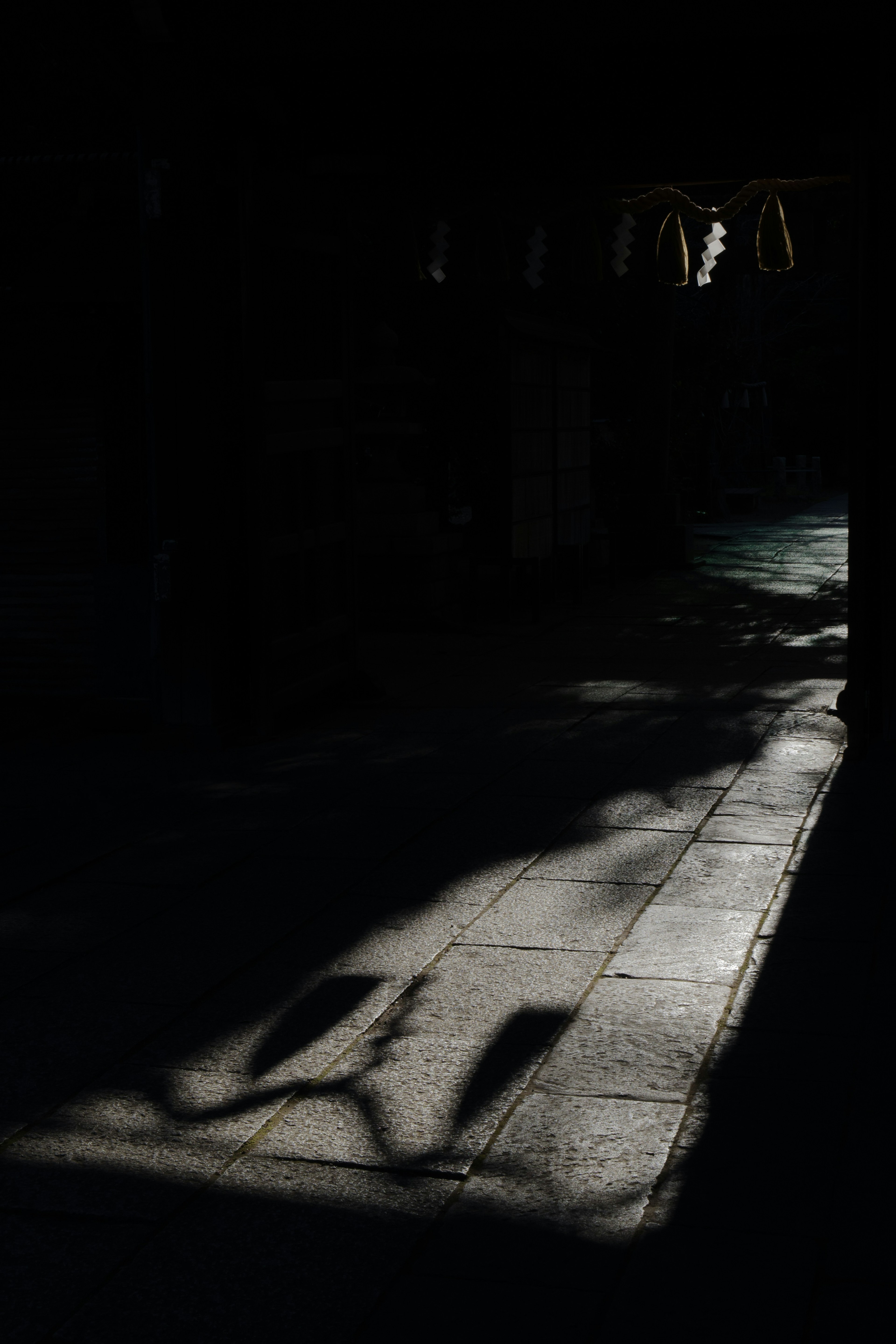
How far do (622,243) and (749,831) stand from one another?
4818 millimetres

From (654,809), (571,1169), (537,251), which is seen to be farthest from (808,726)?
(571,1169)

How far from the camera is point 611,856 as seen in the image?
6062mm

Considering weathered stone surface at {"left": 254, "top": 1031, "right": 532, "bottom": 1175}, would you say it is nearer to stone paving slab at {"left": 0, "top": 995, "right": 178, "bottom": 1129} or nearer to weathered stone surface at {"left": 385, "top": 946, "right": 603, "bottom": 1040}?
weathered stone surface at {"left": 385, "top": 946, "right": 603, "bottom": 1040}

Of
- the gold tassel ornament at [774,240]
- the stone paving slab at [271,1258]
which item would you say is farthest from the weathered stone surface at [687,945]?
the gold tassel ornament at [774,240]

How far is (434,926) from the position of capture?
5164mm

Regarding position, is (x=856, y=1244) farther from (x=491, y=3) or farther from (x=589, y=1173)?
(x=491, y=3)

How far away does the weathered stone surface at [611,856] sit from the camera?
19.0ft

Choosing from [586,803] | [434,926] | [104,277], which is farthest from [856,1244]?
[104,277]

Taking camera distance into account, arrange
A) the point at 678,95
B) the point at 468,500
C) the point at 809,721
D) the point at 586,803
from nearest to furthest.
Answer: the point at 586,803
the point at 678,95
the point at 809,721
the point at 468,500

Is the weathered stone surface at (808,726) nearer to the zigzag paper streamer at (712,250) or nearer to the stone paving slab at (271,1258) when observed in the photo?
the zigzag paper streamer at (712,250)

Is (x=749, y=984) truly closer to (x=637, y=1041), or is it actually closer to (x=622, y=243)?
(x=637, y=1041)

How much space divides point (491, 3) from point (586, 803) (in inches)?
154

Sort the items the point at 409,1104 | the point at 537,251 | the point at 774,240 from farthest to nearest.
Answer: the point at 537,251, the point at 774,240, the point at 409,1104

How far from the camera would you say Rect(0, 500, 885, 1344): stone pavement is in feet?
9.72
